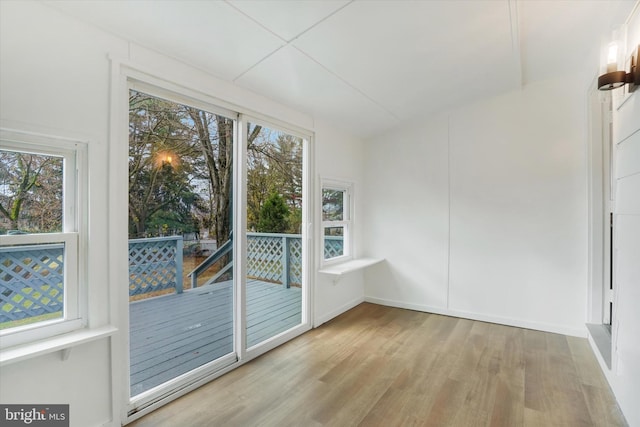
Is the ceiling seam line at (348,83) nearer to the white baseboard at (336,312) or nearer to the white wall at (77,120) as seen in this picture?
the white wall at (77,120)

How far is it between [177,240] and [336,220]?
220 centimetres

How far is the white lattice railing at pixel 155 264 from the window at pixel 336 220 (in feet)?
5.87

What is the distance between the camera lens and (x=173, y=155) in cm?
216

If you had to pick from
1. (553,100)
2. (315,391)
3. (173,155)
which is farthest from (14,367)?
(553,100)

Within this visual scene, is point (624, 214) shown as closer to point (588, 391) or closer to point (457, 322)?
point (588, 391)

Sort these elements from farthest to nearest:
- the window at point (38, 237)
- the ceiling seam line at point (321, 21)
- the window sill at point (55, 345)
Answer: the ceiling seam line at point (321, 21) < the window at point (38, 237) < the window sill at point (55, 345)

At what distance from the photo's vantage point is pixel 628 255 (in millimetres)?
1854

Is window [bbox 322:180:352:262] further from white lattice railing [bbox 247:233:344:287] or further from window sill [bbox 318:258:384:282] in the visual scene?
white lattice railing [bbox 247:233:344:287]

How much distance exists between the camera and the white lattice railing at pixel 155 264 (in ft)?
6.46

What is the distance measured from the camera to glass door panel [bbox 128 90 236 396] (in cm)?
200

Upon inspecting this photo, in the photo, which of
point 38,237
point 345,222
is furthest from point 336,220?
point 38,237

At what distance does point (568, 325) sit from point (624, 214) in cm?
183

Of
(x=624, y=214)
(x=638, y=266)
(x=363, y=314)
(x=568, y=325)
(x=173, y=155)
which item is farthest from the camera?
(x=363, y=314)

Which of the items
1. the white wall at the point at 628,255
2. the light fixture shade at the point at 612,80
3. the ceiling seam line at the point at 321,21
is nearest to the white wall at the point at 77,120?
the ceiling seam line at the point at 321,21
